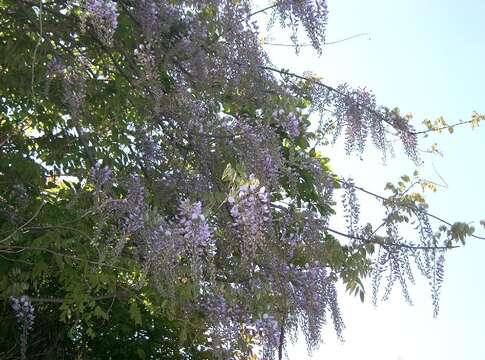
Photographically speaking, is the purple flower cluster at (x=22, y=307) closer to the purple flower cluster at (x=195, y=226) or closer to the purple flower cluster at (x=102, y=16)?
the purple flower cluster at (x=195, y=226)

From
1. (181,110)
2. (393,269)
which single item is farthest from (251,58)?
(393,269)

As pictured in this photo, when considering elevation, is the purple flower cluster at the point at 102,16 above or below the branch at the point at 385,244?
above

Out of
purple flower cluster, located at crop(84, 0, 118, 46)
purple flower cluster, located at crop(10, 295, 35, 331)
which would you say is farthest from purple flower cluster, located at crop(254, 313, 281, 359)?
purple flower cluster, located at crop(84, 0, 118, 46)

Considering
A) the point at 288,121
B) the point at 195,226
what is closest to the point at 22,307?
the point at 195,226

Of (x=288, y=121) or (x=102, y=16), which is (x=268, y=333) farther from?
(x=102, y=16)

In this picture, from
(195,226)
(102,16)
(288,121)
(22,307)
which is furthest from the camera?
(22,307)

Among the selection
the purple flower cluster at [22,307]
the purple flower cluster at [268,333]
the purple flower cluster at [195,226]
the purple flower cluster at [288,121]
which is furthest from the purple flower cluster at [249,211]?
the purple flower cluster at [22,307]

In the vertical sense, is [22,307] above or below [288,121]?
below

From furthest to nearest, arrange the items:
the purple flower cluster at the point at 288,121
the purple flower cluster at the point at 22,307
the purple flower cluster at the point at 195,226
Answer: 1. the purple flower cluster at the point at 22,307
2. the purple flower cluster at the point at 288,121
3. the purple flower cluster at the point at 195,226

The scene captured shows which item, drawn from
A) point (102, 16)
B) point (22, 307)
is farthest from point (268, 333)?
point (102, 16)

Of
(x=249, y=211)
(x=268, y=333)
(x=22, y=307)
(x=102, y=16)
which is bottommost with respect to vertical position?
(x=268, y=333)

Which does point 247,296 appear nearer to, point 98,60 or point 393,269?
point 393,269

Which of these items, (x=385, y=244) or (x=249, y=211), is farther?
(x=385, y=244)

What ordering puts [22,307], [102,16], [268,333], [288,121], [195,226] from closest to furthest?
[195,226]
[102,16]
[268,333]
[288,121]
[22,307]
